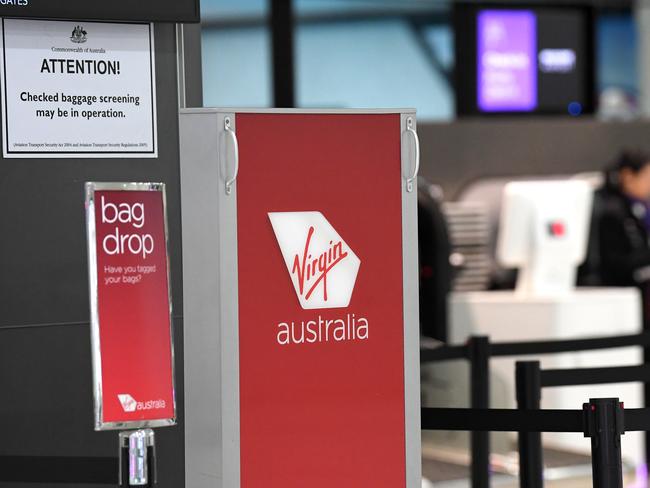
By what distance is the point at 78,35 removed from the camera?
8.55 ft

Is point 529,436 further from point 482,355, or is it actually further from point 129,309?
point 129,309

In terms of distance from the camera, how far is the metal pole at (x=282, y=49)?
8734 mm

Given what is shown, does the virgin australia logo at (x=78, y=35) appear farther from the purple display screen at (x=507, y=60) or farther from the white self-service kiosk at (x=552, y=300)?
the purple display screen at (x=507, y=60)

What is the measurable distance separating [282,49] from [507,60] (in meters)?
1.59

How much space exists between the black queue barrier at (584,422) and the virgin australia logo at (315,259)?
59 centimetres

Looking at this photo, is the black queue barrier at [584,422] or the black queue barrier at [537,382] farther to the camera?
the black queue barrier at [537,382]

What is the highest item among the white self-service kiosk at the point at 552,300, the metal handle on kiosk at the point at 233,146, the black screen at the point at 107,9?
the black screen at the point at 107,9

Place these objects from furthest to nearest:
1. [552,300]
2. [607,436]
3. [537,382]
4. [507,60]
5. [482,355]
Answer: [507,60]
[552,300]
[482,355]
[537,382]
[607,436]

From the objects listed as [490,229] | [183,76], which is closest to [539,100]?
[490,229]

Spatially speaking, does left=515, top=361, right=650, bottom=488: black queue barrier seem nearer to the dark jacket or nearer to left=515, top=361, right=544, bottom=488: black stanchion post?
left=515, top=361, right=544, bottom=488: black stanchion post

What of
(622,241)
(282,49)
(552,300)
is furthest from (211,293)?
(282,49)

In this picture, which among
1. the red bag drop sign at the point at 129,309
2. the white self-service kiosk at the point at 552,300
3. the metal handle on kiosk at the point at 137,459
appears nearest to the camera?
the metal handle on kiosk at the point at 137,459

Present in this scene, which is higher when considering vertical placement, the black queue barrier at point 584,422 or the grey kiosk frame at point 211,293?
the grey kiosk frame at point 211,293

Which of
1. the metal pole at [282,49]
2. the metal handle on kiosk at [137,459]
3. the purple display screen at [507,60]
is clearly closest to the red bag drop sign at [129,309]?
the metal handle on kiosk at [137,459]
